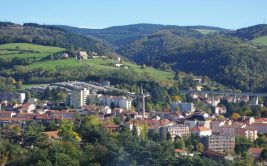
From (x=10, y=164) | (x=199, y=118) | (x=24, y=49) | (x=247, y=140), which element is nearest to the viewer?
(x=10, y=164)

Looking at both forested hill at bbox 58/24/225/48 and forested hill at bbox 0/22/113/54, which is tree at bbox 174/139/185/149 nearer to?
forested hill at bbox 0/22/113/54

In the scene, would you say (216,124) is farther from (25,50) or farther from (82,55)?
(25,50)

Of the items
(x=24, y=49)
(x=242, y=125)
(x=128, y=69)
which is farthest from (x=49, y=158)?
(x=24, y=49)

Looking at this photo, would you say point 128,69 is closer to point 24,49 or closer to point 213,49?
point 24,49

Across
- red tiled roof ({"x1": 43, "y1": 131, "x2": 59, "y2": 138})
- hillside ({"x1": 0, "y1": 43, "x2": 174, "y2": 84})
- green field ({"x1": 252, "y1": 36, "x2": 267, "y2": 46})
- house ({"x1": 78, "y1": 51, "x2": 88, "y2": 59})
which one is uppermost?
green field ({"x1": 252, "y1": 36, "x2": 267, "y2": 46})

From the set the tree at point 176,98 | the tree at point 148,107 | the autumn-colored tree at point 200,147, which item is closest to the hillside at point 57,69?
the tree at point 176,98

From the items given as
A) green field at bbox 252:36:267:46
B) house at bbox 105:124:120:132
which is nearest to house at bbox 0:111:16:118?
house at bbox 105:124:120:132
